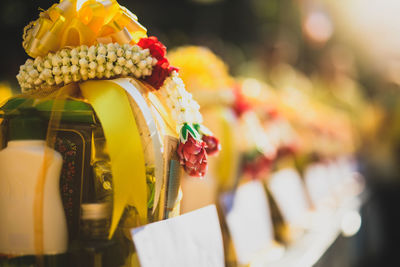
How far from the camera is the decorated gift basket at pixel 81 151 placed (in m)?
0.64

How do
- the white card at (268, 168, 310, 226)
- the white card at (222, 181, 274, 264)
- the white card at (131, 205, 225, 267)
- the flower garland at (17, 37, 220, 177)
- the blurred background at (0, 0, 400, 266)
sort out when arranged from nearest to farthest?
the white card at (131, 205, 225, 267), the flower garland at (17, 37, 220, 177), the white card at (222, 181, 274, 264), the white card at (268, 168, 310, 226), the blurred background at (0, 0, 400, 266)

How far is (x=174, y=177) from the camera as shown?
742mm

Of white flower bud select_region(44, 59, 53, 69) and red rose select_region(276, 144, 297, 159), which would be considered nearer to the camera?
white flower bud select_region(44, 59, 53, 69)

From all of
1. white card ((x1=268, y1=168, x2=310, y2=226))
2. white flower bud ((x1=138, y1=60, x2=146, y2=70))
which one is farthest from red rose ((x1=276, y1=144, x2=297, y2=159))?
white flower bud ((x1=138, y1=60, x2=146, y2=70))

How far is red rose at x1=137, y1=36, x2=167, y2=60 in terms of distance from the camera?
0.76 meters

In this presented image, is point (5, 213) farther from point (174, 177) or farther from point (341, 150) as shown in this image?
point (341, 150)

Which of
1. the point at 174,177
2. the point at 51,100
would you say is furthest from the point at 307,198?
the point at 51,100

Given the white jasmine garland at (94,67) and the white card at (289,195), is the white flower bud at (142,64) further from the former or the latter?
the white card at (289,195)

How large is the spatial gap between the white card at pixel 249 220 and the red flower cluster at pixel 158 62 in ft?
1.76

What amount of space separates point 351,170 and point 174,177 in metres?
3.86

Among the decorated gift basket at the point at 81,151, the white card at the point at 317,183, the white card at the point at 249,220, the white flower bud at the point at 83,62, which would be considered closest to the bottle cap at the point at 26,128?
the decorated gift basket at the point at 81,151

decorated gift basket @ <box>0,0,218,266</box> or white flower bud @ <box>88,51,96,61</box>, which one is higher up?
white flower bud @ <box>88,51,96,61</box>

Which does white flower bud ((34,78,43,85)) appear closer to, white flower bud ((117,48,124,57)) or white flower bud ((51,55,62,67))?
white flower bud ((51,55,62,67))

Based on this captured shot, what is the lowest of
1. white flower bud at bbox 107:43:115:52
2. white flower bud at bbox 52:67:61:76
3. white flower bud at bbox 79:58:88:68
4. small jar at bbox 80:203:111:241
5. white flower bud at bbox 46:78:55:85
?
small jar at bbox 80:203:111:241
